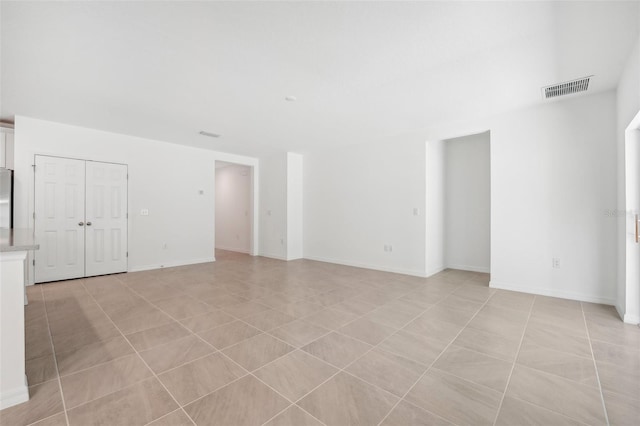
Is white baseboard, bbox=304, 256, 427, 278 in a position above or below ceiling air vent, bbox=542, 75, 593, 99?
below

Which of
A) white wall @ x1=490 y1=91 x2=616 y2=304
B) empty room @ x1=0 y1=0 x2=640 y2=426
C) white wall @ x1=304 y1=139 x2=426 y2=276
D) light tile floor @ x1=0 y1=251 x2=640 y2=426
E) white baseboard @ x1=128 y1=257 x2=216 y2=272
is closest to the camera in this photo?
light tile floor @ x1=0 y1=251 x2=640 y2=426

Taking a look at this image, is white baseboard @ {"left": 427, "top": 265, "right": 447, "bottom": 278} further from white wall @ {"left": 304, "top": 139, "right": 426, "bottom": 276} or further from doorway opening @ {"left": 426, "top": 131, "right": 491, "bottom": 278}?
white wall @ {"left": 304, "top": 139, "right": 426, "bottom": 276}

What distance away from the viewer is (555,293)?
3740 millimetres

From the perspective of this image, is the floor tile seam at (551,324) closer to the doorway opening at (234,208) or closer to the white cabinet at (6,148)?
the doorway opening at (234,208)

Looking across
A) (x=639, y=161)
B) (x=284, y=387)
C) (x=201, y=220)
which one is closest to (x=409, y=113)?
(x=639, y=161)

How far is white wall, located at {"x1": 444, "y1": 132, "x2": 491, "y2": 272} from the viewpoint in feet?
17.1

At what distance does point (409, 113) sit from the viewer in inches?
164

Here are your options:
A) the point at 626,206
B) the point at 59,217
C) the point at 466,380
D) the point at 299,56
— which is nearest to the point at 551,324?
the point at 626,206

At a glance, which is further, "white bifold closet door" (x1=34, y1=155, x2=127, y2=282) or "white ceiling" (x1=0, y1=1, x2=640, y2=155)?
"white bifold closet door" (x1=34, y1=155, x2=127, y2=282)

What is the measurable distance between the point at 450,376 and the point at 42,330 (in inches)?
150

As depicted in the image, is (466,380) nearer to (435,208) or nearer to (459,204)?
(435,208)

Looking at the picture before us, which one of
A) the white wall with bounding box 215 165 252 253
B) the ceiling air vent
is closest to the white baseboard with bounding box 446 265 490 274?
the ceiling air vent

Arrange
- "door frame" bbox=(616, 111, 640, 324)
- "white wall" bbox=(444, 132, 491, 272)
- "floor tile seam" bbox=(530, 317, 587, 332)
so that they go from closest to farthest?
"floor tile seam" bbox=(530, 317, 587, 332) < "door frame" bbox=(616, 111, 640, 324) < "white wall" bbox=(444, 132, 491, 272)

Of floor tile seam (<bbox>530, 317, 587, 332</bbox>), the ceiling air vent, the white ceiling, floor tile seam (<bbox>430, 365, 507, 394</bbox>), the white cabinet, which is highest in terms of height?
the ceiling air vent
